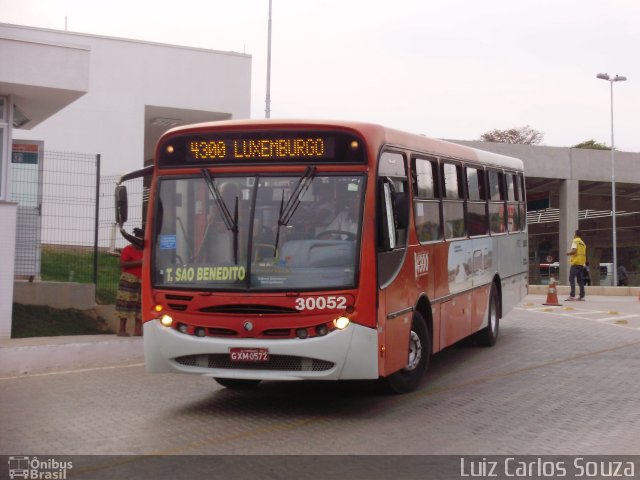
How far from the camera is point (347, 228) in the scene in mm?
8203

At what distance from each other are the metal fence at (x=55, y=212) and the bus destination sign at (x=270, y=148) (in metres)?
6.55

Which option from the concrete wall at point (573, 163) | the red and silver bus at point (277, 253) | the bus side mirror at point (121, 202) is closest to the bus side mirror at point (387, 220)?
the red and silver bus at point (277, 253)

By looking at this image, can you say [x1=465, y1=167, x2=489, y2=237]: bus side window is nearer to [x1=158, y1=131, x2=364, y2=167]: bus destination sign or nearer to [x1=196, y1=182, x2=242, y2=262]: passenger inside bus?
[x1=158, y1=131, x2=364, y2=167]: bus destination sign

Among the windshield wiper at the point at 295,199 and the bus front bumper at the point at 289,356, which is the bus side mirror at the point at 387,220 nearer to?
the windshield wiper at the point at 295,199

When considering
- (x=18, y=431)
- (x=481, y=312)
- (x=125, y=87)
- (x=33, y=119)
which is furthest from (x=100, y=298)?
(x=125, y=87)

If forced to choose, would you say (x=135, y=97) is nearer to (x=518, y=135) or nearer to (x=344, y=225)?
(x=344, y=225)

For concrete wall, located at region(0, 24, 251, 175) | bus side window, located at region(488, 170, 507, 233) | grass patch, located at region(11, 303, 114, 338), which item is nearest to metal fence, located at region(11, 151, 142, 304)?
grass patch, located at region(11, 303, 114, 338)

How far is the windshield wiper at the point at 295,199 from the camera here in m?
8.23

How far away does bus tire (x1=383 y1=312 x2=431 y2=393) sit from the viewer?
9461mm

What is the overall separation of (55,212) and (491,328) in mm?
7355

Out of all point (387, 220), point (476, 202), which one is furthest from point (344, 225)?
point (476, 202)

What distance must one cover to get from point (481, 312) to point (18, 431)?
282 inches

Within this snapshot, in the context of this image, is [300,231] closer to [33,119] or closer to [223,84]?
[33,119]

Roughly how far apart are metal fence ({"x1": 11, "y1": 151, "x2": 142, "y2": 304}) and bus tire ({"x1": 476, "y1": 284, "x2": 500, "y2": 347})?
6663 millimetres
